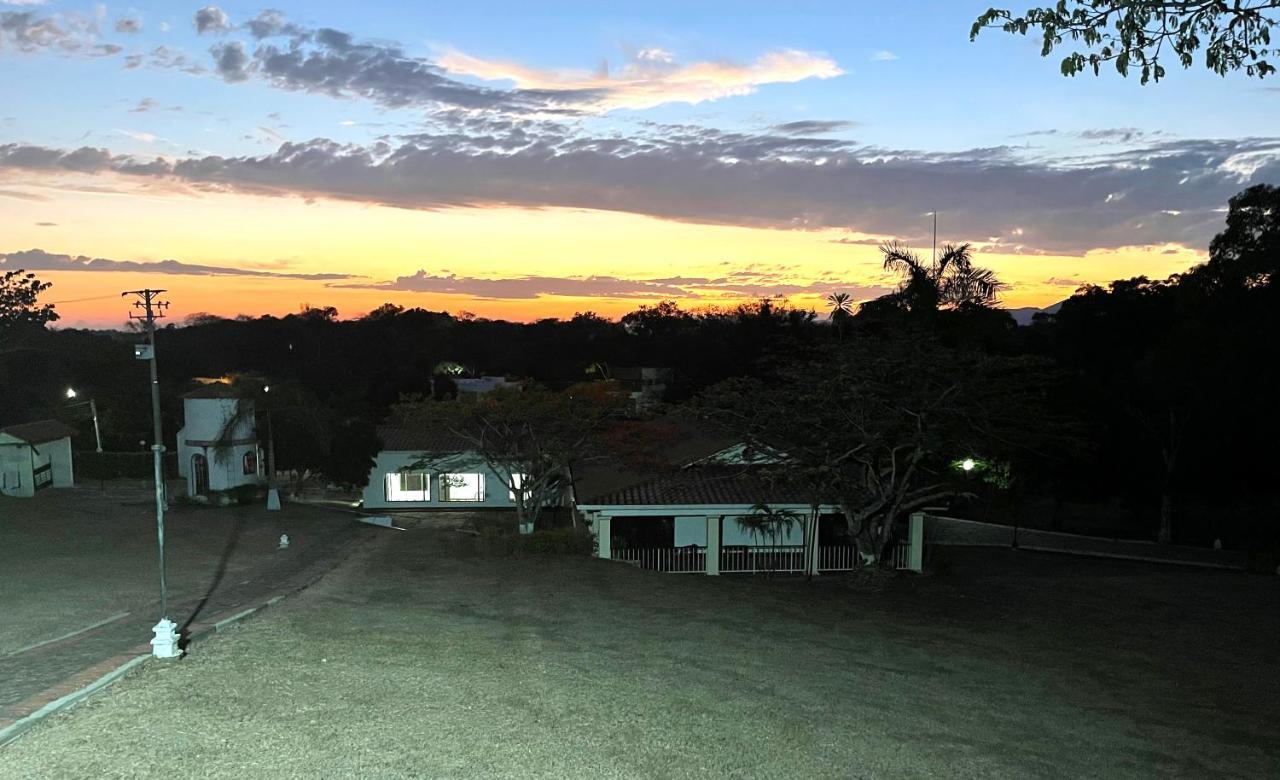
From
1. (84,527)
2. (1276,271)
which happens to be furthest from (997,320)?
(84,527)

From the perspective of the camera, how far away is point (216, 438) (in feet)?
114

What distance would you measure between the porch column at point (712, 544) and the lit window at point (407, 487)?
1779 cm

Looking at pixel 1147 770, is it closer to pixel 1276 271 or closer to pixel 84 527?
pixel 84 527

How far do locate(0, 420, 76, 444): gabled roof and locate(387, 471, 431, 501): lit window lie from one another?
12519 mm

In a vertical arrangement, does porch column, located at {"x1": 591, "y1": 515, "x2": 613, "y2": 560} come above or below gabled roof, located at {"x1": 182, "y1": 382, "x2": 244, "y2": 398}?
below

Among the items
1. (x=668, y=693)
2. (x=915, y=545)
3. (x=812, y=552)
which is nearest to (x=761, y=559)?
(x=812, y=552)

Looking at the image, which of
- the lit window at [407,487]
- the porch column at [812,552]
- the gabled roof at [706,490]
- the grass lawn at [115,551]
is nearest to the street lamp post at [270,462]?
the grass lawn at [115,551]

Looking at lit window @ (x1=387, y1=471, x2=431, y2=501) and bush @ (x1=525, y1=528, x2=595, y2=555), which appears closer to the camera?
bush @ (x1=525, y1=528, x2=595, y2=555)

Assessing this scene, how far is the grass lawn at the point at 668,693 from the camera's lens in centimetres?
775

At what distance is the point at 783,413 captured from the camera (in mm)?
21172

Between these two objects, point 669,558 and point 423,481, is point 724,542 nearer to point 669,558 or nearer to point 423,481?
point 669,558

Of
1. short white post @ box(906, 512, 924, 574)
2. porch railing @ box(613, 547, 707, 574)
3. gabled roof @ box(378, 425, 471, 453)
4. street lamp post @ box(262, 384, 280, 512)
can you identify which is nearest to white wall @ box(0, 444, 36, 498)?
street lamp post @ box(262, 384, 280, 512)

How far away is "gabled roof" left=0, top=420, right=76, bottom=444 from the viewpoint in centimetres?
3356

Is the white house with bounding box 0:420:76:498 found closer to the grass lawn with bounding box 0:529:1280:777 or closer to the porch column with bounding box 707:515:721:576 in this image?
the grass lawn with bounding box 0:529:1280:777
